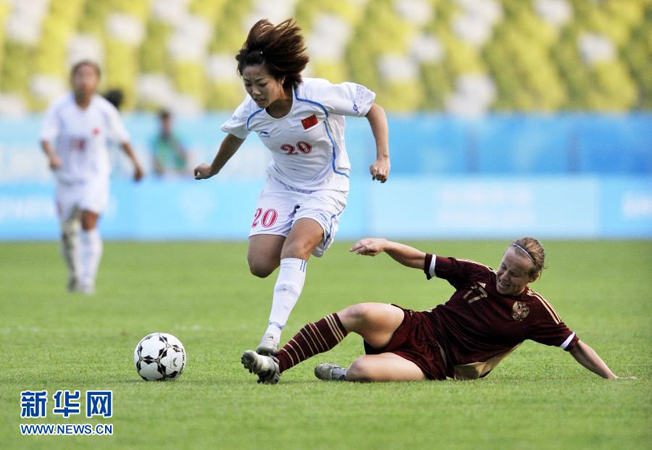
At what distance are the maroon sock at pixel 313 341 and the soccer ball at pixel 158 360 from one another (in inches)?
22.4

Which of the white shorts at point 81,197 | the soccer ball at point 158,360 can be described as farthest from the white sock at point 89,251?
the soccer ball at point 158,360

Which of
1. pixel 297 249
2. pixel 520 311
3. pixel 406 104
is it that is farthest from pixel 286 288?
pixel 406 104

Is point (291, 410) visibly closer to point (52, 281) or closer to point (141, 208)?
point (52, 281)

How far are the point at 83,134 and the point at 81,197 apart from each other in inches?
26.4

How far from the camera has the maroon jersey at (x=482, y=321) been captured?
570 cm

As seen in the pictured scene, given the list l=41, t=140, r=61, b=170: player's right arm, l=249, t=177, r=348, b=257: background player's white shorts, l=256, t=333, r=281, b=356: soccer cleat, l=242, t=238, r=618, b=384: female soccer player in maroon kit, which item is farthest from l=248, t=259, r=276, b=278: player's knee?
l=41, t=140, r=61, b=170: player's right arm

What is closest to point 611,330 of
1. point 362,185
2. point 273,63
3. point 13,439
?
point 273,63

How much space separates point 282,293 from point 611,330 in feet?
10.9

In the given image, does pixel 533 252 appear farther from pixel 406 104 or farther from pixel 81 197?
pixel 406 104

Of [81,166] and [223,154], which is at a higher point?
[81,166]

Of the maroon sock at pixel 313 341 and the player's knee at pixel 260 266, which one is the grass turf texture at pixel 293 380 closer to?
the maroon sock at pixel 313 341

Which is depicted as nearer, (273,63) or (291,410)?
(291,410)

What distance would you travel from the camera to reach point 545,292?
11859mm

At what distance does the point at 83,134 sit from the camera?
11727mm
